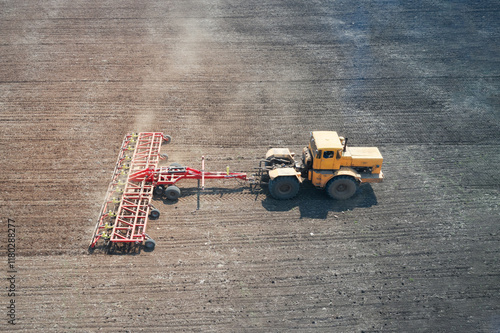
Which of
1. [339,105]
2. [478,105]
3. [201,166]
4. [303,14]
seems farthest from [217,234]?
[303,14]

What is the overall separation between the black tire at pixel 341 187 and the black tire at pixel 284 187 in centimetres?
118

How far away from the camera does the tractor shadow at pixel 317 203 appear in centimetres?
1334

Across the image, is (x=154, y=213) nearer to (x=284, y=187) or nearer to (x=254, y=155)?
(x=284, y=187)

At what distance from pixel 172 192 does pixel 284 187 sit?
158 inches

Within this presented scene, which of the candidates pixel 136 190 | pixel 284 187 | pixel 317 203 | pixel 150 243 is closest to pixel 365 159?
pixel 317 203

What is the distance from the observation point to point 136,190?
13695 mm

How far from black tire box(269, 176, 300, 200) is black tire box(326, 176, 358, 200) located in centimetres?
118

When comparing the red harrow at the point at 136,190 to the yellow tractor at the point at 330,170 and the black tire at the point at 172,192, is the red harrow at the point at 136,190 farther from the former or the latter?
the yellow tractor at the point at 330,170

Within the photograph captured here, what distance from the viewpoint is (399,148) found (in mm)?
16328

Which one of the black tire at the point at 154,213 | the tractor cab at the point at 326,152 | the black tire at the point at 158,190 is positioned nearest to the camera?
the black tire at the point at 154,213

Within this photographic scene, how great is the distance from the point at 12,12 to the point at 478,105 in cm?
2998

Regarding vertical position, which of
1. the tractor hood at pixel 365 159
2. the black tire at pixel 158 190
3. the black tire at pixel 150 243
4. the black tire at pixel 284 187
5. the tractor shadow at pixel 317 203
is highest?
the tractor hood at pixel 365 159

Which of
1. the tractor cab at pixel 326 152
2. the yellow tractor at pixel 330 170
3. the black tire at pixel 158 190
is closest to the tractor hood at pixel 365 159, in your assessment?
the yellow tractor at pixel 330 170

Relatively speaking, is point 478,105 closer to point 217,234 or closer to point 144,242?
point 217,234
